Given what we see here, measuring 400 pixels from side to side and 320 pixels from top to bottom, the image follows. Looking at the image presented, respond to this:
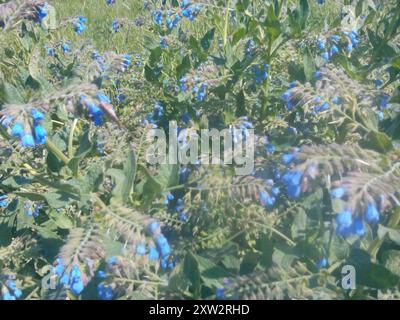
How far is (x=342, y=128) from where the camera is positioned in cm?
175

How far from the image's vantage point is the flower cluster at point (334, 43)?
2.10 m

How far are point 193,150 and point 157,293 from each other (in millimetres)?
423

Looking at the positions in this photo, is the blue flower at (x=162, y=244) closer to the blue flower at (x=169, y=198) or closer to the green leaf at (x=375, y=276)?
the blue flower at (x=169, y=198)

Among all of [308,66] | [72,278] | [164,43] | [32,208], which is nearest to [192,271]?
[72,278]

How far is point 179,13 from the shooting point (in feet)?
8.70

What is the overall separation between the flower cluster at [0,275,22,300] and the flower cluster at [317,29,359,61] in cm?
130

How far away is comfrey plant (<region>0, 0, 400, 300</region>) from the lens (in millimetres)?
1263

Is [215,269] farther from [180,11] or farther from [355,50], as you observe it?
[180,11]

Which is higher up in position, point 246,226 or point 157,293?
point 246,226

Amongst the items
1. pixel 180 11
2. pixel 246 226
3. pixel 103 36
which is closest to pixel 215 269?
pixel 246 226

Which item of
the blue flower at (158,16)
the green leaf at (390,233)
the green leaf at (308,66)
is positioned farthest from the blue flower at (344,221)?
the blue flower at (158,16)

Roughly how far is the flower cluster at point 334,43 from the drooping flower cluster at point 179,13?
0.57 m

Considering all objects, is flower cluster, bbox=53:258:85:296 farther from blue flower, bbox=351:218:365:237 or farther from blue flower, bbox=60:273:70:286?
blue flower, bbox=351:218:365:237

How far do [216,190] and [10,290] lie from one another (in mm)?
589
